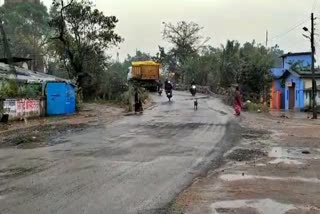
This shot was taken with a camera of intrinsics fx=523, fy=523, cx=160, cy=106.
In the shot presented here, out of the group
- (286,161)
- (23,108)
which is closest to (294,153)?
(286,161)

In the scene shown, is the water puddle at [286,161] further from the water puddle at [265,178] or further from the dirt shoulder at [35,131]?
the dirt shoulder at [35,131]

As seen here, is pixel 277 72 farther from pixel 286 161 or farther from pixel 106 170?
pixel 106 170

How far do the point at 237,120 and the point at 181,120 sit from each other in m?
3.24

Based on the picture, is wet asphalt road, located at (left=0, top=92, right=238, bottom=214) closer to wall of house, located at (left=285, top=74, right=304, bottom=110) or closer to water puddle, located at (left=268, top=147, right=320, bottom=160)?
water puddle, located at (left=268, top=147, right=320, bottom=160)

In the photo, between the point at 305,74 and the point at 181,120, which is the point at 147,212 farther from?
the point at 305,74

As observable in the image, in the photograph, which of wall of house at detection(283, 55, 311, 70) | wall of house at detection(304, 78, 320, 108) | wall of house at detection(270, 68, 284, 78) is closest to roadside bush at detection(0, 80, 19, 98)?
wall of house at detection(304, 78, 320, 108)

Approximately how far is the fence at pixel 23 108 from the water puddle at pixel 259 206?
20113 millimetres

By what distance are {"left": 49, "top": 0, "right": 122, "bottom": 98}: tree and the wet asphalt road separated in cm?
Answer: 2458

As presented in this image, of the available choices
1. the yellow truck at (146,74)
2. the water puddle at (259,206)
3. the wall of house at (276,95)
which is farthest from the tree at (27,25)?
the water puddle at (259,206)

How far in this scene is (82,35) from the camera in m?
45.3

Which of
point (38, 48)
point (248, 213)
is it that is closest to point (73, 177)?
point (248, 213)

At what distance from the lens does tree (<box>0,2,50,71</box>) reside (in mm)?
84500

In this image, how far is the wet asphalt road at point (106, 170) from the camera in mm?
8672

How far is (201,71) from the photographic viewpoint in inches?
3189
